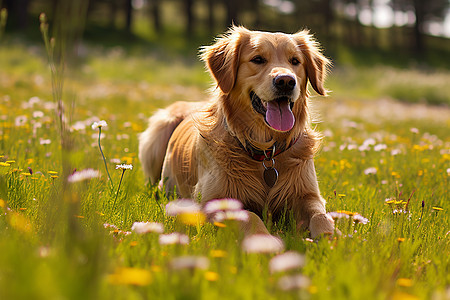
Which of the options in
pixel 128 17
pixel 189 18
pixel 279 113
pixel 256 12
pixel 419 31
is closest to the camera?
pixel 279 113

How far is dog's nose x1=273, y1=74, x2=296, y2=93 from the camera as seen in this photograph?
3123 mm

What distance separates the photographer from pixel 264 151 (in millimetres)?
3375

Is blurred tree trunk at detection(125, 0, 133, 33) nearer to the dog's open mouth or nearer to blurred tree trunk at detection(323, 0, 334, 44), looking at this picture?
blurred tree trunk at detection(323, 0, 334, 44)

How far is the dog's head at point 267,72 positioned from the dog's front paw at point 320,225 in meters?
0.76

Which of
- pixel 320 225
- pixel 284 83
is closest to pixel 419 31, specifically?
pixel 284 83

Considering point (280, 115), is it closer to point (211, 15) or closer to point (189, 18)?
point (189, 18)

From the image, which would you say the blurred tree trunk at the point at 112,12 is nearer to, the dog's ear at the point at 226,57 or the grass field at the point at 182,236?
the grass field at the point at 182,236

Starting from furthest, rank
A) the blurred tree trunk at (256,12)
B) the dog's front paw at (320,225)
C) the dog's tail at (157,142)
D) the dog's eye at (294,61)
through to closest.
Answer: the blurred tree trunk at (256,12)
the dog's tail at (157,142)
the dog's eye at (294,61)
the dog's front paw at (320,225)

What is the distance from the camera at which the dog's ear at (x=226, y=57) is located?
11.6 ft

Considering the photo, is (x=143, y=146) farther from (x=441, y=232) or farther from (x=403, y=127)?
(x=403, y=127)

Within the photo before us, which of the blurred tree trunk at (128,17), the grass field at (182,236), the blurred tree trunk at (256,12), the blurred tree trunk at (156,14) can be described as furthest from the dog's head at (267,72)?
the blurred tree trunk at (256,12)

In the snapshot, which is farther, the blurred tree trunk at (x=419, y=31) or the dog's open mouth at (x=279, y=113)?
the blurred tree trunk at (x=419, y=31)

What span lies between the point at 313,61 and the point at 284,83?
0.71 m

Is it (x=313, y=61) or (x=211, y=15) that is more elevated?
(x=313, y=61)
